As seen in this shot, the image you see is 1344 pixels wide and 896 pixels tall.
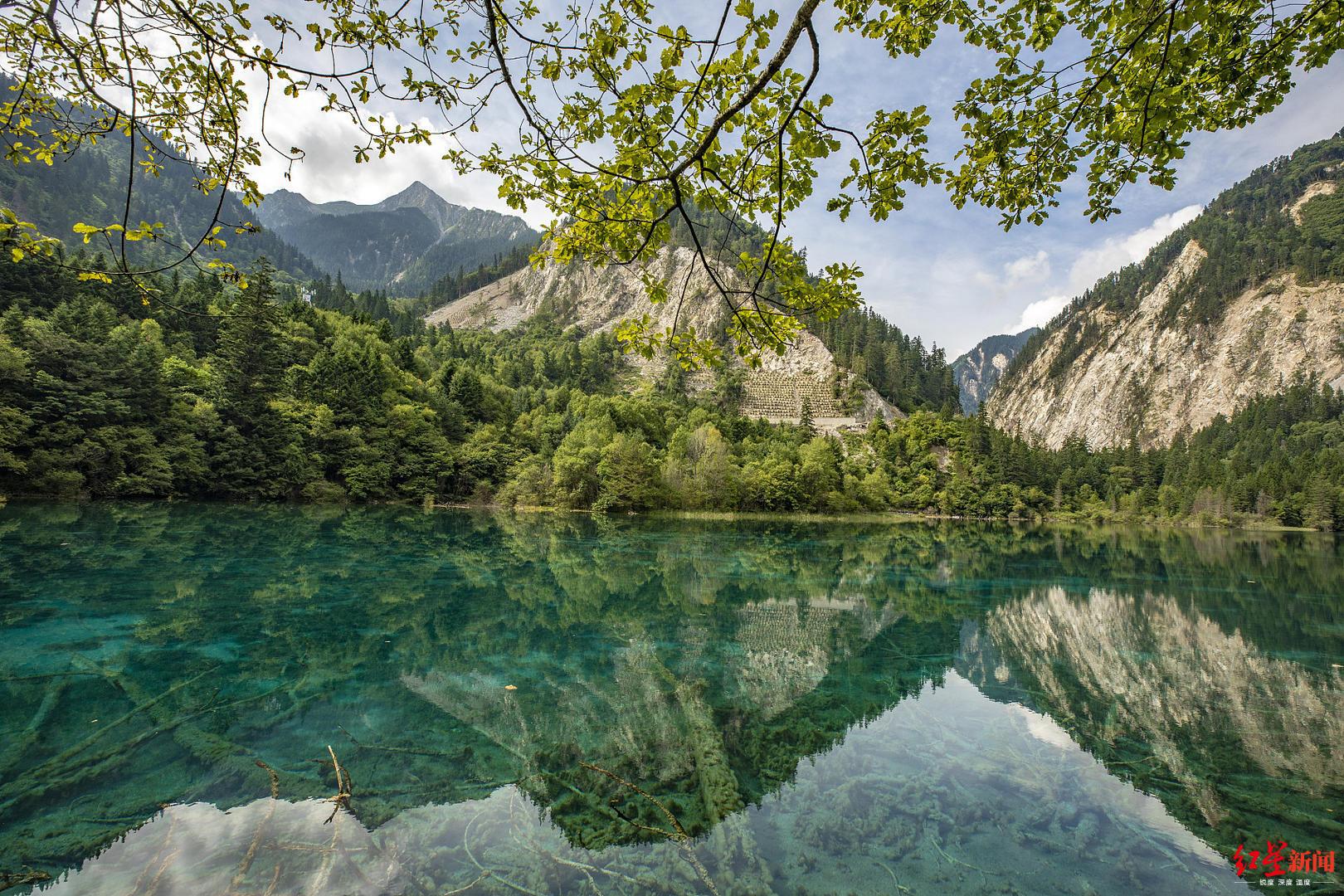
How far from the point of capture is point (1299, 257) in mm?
136250

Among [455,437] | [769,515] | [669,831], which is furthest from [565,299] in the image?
[669,831]

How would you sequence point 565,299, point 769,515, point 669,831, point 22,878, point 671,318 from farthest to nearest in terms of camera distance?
1. point 565,299
2. point 671,318
3. point 769,515
4. point 669,831
5. point 22,878

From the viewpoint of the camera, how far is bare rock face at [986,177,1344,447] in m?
128

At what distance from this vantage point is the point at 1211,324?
14250cm

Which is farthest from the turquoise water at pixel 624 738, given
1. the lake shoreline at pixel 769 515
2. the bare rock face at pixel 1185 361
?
the bare rock face at pixel 1185 361

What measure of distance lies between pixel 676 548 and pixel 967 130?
29284 millimetres

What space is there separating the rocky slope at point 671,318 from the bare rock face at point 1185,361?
36.4 m

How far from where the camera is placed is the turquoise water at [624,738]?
579cm

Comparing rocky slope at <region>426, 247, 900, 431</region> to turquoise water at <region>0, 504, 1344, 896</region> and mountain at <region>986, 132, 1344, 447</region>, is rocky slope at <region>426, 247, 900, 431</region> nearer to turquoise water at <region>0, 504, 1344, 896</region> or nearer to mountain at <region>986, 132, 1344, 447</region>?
mountain at <region>986, 132, 1344, 447</region>

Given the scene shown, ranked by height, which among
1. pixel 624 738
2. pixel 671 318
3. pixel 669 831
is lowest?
pixel 624 738

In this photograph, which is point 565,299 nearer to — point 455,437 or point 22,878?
point 455,437

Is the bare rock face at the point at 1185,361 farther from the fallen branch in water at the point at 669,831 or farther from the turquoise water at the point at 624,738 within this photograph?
the fallen branch in water at the point at 669,831

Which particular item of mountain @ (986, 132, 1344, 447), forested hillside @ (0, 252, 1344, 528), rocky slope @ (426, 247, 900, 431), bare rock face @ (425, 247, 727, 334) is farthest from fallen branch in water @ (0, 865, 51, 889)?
bare rock face @ (425, 247, 727, 334)

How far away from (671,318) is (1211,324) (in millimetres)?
132531
